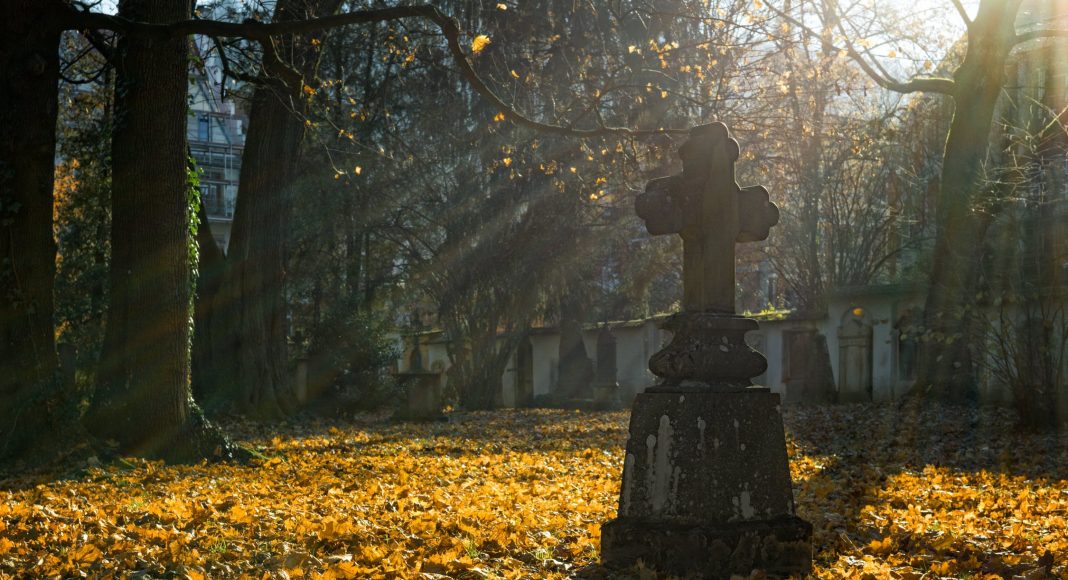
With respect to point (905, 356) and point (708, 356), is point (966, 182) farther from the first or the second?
point (708, 356)

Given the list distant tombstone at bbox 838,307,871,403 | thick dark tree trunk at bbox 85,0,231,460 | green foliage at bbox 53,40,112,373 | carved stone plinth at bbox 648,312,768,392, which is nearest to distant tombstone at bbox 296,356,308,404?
green foliage at bbox 53,40,112,373

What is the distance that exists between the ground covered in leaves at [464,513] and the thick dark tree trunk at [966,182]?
375 centimetres

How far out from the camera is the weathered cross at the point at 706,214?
5371 millimetres

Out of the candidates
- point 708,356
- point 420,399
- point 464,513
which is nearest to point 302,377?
point 420,399

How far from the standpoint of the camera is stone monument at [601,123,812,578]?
16.5ft

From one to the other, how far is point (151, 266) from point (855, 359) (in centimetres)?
1600

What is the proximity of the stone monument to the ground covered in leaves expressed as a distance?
0.82 ft

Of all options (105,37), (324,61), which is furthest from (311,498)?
(324,61)

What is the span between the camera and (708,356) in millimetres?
5199

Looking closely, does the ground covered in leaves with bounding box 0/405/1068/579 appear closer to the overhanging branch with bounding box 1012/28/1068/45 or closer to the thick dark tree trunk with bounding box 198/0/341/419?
the thick dark tree trunk with bounding box 198/0/341/419

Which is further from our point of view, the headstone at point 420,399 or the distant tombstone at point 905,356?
the distant tombstone at point 905,356

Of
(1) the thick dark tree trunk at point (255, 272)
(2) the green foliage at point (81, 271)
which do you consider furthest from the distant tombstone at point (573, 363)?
(1) the thick dark tree trunk at point (255, 272)

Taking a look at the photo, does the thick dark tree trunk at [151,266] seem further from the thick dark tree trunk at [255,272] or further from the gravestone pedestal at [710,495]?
the thick dark tree trunk at [255,272]

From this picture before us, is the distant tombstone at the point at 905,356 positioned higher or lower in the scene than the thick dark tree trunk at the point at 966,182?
lower
